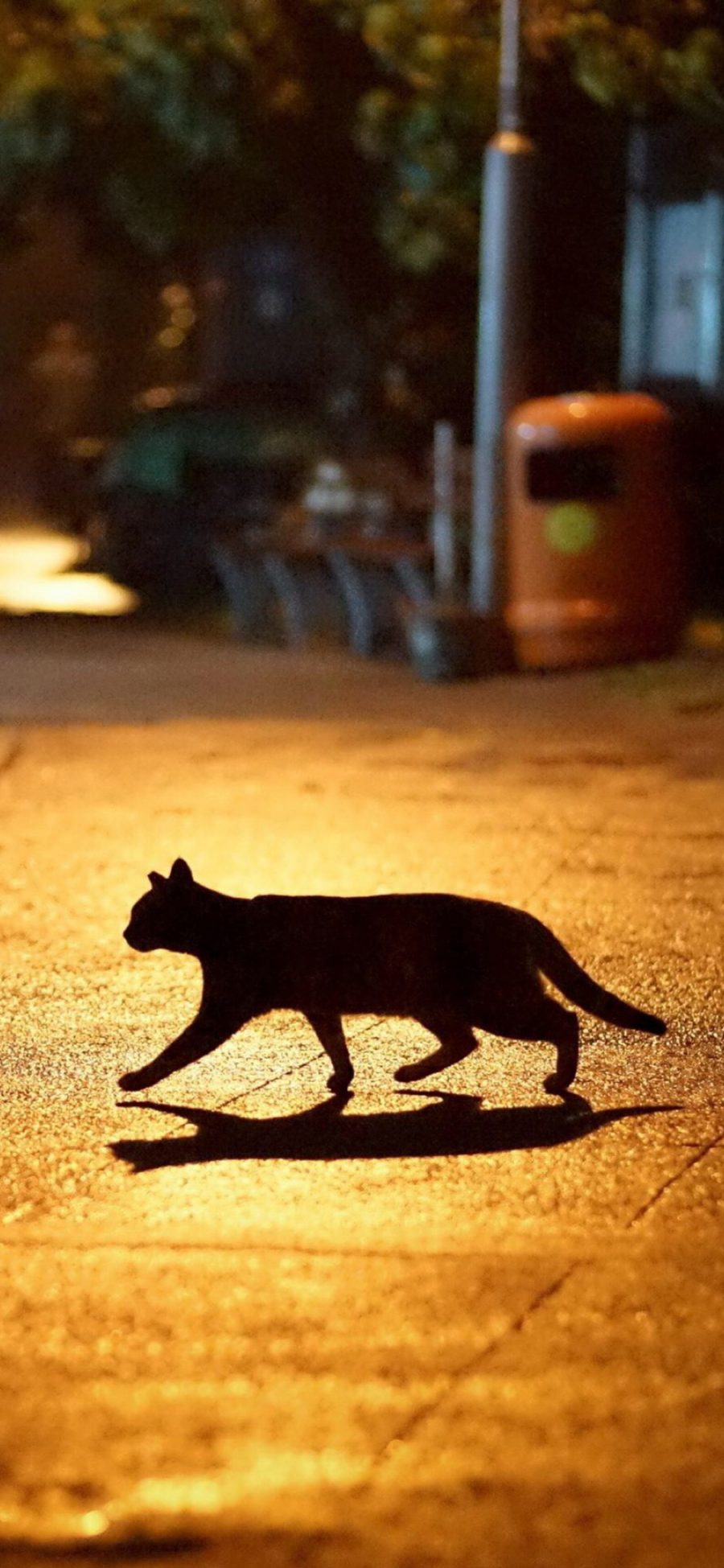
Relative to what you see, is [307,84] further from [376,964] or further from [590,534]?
[376,964]

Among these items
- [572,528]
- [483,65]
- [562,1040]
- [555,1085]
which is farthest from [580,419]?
[562,1040]

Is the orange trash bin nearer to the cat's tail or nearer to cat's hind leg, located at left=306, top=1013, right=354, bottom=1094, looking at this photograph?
cat's hind leg, located at left=306, top=1013, right=354, bottom=1094

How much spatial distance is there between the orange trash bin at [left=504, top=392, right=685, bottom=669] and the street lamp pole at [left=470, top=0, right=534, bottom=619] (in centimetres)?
11

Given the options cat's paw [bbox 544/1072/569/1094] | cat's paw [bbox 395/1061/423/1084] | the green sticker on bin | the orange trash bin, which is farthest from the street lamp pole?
cat's paw [bbox 544/1072/569/1094]

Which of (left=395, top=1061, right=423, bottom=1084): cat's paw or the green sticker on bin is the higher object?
(left=395, top=1061, right=423, bottom=1084): cat's paw

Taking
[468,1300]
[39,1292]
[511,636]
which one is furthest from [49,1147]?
[511,636]

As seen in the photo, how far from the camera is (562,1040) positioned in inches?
254

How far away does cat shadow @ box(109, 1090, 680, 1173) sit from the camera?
6.15 m

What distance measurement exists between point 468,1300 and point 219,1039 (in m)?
1.47

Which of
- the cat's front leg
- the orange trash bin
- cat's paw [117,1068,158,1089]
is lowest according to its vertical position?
the orange trash bin

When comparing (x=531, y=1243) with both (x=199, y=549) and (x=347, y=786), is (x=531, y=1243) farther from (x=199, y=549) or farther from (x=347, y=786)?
(x=199, y=549)

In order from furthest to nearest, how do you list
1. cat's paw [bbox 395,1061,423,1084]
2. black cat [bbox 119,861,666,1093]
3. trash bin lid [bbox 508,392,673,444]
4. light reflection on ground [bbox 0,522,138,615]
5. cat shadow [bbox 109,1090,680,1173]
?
1. light reflection on ground [bbox 0,522,138,615]
2. trash bin lid [bbox 508,392,673,444]
3. cat's paw [bbox 395,1061,423,1084]
4. black cat [bbox 119,861,666,1093]
5. cat shadow [bbox 109,1090,680,1173]

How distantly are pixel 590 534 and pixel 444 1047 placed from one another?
9.56 m

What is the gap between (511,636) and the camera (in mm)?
15859
